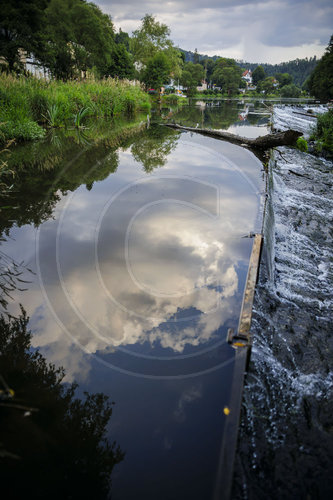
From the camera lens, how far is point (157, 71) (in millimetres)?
37031

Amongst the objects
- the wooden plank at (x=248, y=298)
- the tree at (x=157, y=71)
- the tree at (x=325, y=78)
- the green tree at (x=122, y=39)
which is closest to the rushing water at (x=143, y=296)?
the wooden plank at (x=248, y=298)

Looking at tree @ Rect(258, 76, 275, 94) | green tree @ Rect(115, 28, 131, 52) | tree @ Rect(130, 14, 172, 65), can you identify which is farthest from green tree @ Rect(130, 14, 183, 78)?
tree @ Rect(258, 76, 275, 94)

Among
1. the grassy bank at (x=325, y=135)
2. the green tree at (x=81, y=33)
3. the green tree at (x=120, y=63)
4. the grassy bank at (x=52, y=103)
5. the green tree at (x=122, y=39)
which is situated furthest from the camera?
the green tree at (x=122, y=39)

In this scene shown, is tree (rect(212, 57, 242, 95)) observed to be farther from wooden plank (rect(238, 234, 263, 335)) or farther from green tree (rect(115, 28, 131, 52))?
wooden plank (rect(238, 234, 263, 335))

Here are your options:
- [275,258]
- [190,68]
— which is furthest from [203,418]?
[190,68]

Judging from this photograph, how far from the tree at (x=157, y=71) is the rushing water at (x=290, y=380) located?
4050 cm

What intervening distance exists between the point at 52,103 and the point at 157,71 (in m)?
31.6

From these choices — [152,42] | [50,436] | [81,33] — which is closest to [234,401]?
[50,436]

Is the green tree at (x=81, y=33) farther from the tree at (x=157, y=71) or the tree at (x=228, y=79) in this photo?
the tree at (x=228, y=79)

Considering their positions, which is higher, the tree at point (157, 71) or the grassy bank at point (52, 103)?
the tree at point (157, 71)

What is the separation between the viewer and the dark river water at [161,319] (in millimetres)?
1499

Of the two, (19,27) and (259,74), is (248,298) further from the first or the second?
(259,74)

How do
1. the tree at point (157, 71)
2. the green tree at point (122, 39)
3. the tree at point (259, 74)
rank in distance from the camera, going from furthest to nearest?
the tree at point (259, 74), the green tree at point (122, 39), the tree at point (157, 71)

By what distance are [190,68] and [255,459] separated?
333 ft
